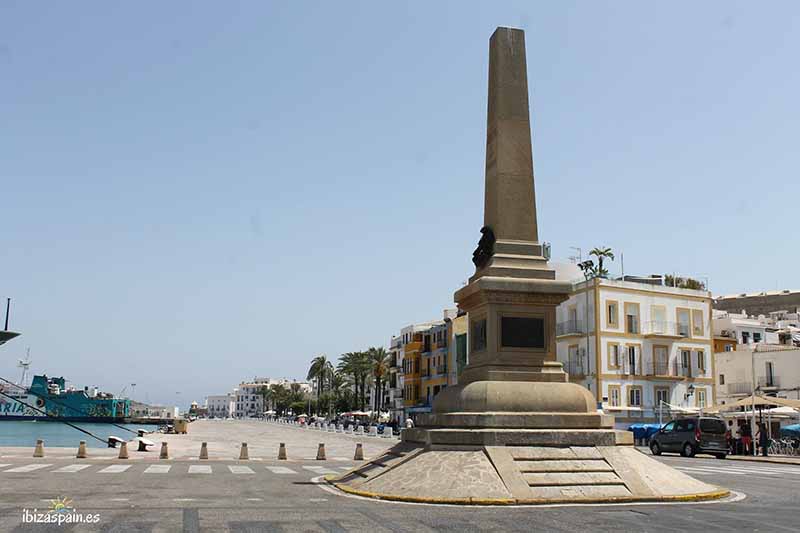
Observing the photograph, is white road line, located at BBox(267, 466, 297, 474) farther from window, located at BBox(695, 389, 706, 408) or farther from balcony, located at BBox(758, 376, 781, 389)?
balcony, located at BBox(758, 376, 781, 389)

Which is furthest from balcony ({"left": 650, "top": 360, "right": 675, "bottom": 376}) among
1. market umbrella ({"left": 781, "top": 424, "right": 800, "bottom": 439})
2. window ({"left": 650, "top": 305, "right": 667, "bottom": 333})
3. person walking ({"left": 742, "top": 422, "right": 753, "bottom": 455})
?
person walking ({"left": 742, "top": 422, "right": 753, "bottom": 455})

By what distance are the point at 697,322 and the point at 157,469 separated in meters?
46.2

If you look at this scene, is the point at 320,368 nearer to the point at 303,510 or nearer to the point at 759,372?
the point at 759,372

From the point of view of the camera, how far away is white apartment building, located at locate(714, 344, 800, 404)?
194 ft

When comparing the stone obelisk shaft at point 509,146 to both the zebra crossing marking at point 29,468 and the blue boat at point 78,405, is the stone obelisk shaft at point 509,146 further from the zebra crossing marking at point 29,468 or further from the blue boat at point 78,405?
the blue boat at point 78,405

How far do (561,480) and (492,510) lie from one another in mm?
2166

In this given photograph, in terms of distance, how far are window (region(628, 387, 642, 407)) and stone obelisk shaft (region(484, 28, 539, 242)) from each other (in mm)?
40249

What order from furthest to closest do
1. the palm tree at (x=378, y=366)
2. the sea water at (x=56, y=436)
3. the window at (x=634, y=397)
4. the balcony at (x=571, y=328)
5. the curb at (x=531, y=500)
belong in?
the palm tree at (x=378, y=366) < the sea water at (x=56, y=436) < the balcony at (x=571, y=328) < the window at (x=634, y=397) < the curb at (x=531, y=500)

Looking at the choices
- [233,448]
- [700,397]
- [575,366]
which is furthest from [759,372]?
[233,448]

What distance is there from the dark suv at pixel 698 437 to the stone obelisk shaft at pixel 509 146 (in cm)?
1846

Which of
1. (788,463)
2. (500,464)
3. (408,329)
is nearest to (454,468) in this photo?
(500,464)

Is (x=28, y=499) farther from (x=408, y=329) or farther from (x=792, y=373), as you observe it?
(x=408, y=329)

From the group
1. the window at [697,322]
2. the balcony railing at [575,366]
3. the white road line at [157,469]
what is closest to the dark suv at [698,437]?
the white road line at [157,469]

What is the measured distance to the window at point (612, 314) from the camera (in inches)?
2205
